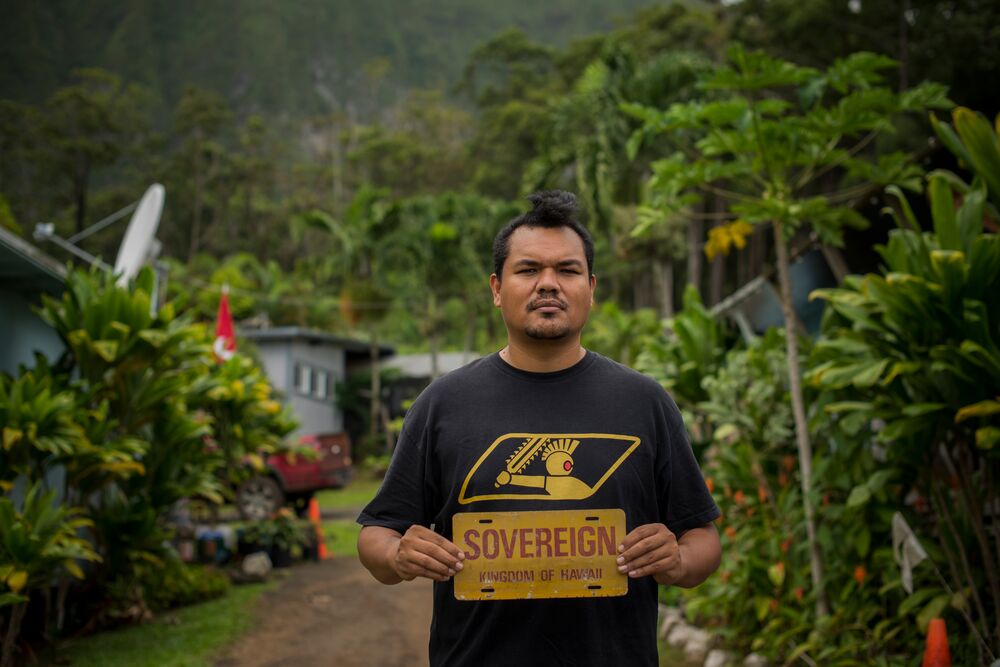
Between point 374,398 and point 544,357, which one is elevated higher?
point 374,398

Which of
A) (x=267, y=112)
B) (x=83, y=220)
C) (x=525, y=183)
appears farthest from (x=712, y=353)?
(x=267, y=112)

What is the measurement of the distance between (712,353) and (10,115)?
141ft

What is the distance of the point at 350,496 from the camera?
1906 cm

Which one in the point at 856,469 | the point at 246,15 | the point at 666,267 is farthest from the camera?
the point at 246,15

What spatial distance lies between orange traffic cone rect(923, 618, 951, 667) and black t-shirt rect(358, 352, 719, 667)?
7.56ft

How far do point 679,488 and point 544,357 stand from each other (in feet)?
1.58

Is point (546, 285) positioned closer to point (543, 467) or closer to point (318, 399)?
point (543, 467)

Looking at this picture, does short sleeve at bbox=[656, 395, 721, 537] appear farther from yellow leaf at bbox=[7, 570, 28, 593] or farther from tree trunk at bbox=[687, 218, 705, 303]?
tree trunk at bbox=[687, 218, 705, 303]

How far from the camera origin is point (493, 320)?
1334 inches

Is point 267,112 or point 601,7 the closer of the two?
point 267,112

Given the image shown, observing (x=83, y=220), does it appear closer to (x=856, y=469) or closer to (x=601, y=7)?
(x=856, y=469)

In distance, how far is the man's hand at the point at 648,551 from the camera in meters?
1.94

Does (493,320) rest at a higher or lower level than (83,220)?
lower

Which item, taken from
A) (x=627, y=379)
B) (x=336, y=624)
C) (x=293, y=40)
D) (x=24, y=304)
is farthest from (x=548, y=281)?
(x=293, y=40)
